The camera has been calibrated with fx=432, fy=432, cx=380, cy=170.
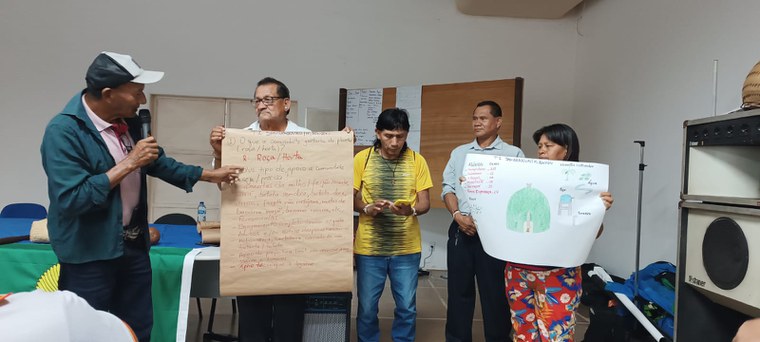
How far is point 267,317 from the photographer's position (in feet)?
6.61

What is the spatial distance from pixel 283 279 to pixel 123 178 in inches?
30.3

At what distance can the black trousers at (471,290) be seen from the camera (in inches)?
98.5

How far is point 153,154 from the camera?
1.59m

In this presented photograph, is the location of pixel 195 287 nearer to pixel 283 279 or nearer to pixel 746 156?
pixel 283 279

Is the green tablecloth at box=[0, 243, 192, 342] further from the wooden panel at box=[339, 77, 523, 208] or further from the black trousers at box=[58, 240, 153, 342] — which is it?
the wooden panel at box=[339, 77, 523, 208]

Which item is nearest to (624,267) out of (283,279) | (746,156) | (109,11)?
(746,156)

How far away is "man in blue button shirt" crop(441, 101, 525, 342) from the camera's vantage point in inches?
98.5

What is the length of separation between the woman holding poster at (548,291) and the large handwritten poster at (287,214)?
2.57 ft

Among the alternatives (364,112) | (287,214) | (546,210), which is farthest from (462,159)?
(364,112)

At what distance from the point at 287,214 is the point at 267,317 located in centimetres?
50

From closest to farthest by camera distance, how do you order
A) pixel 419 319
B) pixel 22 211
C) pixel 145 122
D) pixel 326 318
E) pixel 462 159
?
pixel 145 122
pixel 326 318
pixel 462 159
pixel 419 319
pixel 22 211

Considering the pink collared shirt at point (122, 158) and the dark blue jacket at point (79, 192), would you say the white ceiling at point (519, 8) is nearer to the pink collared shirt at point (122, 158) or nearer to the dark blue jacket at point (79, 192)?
the pink collared shirt at point (122, 158)

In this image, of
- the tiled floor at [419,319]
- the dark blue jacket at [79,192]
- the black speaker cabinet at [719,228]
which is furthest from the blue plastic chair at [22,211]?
the black speaker cabinet at [719,228]

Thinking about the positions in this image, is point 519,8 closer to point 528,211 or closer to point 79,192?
point 528,211
